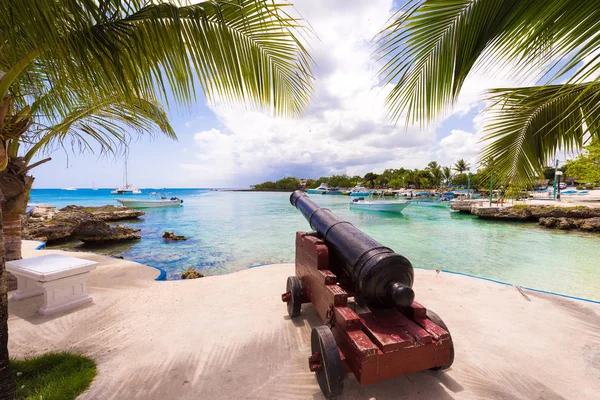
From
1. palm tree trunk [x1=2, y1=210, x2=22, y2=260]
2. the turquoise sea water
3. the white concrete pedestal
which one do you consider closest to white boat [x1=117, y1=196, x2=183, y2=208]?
the turquoise sea water

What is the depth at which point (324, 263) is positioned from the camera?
282 cm

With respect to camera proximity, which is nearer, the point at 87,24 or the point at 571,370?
the point at 87,24

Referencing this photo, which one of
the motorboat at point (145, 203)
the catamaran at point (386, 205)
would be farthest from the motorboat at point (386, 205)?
the motorboat at point (145, 203)

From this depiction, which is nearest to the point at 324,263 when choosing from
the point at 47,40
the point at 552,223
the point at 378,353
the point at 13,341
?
the point at 378,353

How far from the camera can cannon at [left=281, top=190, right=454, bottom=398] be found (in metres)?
1.89

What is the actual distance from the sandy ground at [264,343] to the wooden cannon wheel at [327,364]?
211 mm

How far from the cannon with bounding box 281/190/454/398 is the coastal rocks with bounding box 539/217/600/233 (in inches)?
767

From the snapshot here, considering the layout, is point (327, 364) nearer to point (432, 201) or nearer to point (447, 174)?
point (432, 201)

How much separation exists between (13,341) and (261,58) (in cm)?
375

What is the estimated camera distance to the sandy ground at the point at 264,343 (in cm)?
219

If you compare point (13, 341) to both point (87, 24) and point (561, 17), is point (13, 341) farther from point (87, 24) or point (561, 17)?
point (561, 17)

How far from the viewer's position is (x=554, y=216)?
18688 mm

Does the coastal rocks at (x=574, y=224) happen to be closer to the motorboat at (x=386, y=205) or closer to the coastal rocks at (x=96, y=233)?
the motorboat at (x=386, y=205)

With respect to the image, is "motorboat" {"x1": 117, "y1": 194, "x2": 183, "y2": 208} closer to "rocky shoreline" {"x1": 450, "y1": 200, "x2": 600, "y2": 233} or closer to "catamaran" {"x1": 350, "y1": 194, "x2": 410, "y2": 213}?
"catamaran" {"x1": 350, "y1": 194, "x2": 410, "y2": 213}
